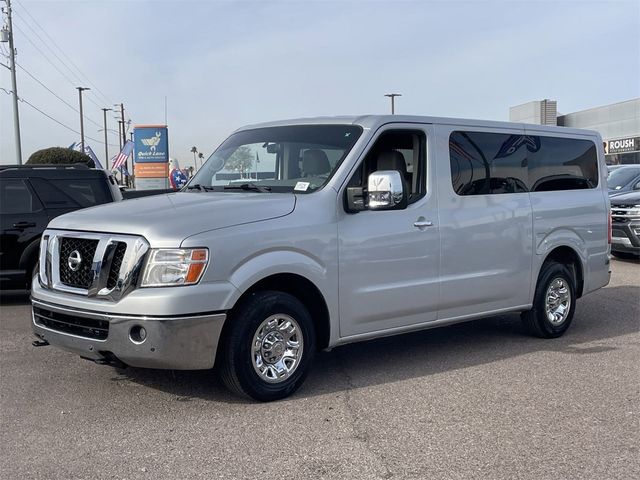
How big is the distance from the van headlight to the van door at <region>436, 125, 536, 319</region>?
7.90ft

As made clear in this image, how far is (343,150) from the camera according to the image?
5.57 meters

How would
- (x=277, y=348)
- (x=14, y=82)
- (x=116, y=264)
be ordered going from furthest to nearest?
(x=14, y=82) → (x=277, y=348) → (x=116, y=264)

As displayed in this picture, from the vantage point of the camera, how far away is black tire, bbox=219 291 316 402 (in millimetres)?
4766

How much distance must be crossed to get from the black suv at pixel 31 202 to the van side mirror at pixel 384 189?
5.26 metres

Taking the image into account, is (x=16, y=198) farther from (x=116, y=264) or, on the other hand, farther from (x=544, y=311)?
(x=544, y=311)

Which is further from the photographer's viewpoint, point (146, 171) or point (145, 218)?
point (146, 171)

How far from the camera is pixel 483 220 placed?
632 centimetres

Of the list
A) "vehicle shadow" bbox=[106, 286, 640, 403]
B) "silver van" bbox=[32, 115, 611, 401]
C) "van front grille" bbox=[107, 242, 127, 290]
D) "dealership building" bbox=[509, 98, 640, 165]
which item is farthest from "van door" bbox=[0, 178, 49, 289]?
"dealership building" bbox=[509, 98, 640, 165]

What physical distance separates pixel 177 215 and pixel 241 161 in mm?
1396

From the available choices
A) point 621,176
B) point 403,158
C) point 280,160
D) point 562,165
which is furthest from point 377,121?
point 621,176

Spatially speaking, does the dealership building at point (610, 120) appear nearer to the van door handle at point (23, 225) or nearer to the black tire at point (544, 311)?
the black tire at point (544, 311)

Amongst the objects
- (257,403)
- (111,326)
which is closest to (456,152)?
(257,403)

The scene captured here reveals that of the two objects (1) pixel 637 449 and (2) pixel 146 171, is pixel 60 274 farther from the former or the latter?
(2) pixel 146 171

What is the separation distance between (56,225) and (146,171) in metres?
32.1
